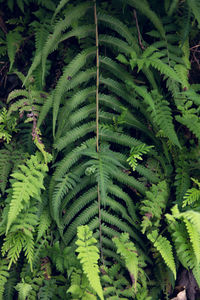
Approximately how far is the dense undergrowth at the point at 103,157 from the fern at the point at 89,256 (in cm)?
2

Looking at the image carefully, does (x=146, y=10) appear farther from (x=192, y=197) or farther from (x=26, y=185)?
(x=26, y=185)

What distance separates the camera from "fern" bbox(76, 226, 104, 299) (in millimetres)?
2046

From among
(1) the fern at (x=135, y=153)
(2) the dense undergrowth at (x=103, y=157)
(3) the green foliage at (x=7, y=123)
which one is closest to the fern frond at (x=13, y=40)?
(2) the dense undergrowth at (x=103, y=157)

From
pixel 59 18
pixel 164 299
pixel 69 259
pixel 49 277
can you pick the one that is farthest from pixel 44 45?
pixel 164 299

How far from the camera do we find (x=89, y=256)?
2205mm

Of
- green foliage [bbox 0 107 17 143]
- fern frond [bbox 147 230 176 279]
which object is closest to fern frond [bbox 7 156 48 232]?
green foliage [bbox 0 107 17 143]

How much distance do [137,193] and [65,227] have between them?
2.46ft

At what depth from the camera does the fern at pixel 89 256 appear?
2.05 m

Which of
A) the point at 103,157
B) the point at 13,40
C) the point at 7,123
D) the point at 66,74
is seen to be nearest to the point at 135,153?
the point at 103,157

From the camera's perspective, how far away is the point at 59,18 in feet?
9.36

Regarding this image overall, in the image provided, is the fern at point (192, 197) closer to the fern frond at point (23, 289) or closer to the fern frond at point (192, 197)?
the fern frond at point (192, 197)

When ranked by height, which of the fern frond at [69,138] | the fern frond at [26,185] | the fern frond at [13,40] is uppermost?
the fern frond at [13,40]

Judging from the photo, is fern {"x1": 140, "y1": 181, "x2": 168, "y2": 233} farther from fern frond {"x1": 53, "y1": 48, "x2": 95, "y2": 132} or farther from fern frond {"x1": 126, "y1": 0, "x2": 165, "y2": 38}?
fern frond {"x1": 126, "y1": 0, "x2": 165, "y2": 38}

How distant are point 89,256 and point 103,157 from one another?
0.76 metres
